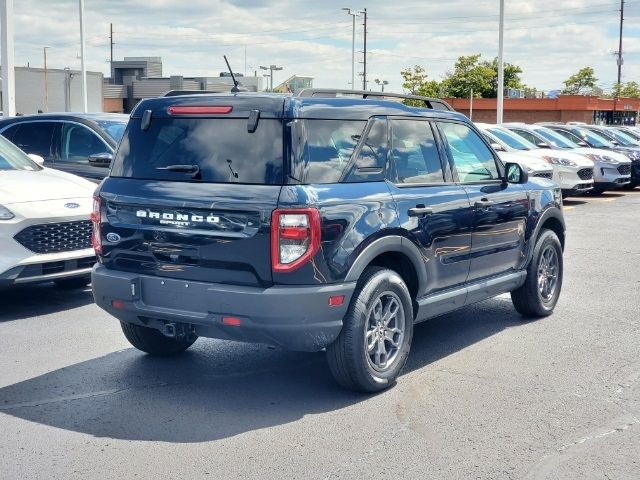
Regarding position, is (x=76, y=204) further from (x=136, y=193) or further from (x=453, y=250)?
(x=453, y=250)

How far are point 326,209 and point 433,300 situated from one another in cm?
149

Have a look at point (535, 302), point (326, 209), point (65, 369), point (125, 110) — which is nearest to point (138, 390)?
point (65, 369)

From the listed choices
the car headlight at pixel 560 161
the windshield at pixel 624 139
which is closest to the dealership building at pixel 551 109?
the windshield at pixel 624 139

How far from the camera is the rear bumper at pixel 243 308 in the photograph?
533 centimetres

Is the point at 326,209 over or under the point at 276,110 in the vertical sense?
A: under

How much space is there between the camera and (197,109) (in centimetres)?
585

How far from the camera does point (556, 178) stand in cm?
1944

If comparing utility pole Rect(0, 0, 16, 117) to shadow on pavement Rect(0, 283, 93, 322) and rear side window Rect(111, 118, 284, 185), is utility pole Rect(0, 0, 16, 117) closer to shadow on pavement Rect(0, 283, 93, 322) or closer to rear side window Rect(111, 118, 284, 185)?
shadow on pavement Rect(0, 283, 93, 322)

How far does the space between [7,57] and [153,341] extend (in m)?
13.7

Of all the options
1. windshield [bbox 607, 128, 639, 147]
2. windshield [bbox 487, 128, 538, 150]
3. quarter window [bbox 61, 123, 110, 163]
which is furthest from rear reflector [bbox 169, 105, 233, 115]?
windshield [bbox 607, 128, 639, 147]

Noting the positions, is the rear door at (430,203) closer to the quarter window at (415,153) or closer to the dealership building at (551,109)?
the quarter window at (415,153)

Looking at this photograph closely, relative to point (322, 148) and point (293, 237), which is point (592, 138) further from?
point (293, 237)

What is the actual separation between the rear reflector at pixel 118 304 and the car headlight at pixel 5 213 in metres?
2.60

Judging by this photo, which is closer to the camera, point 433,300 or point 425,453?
point 425,453
